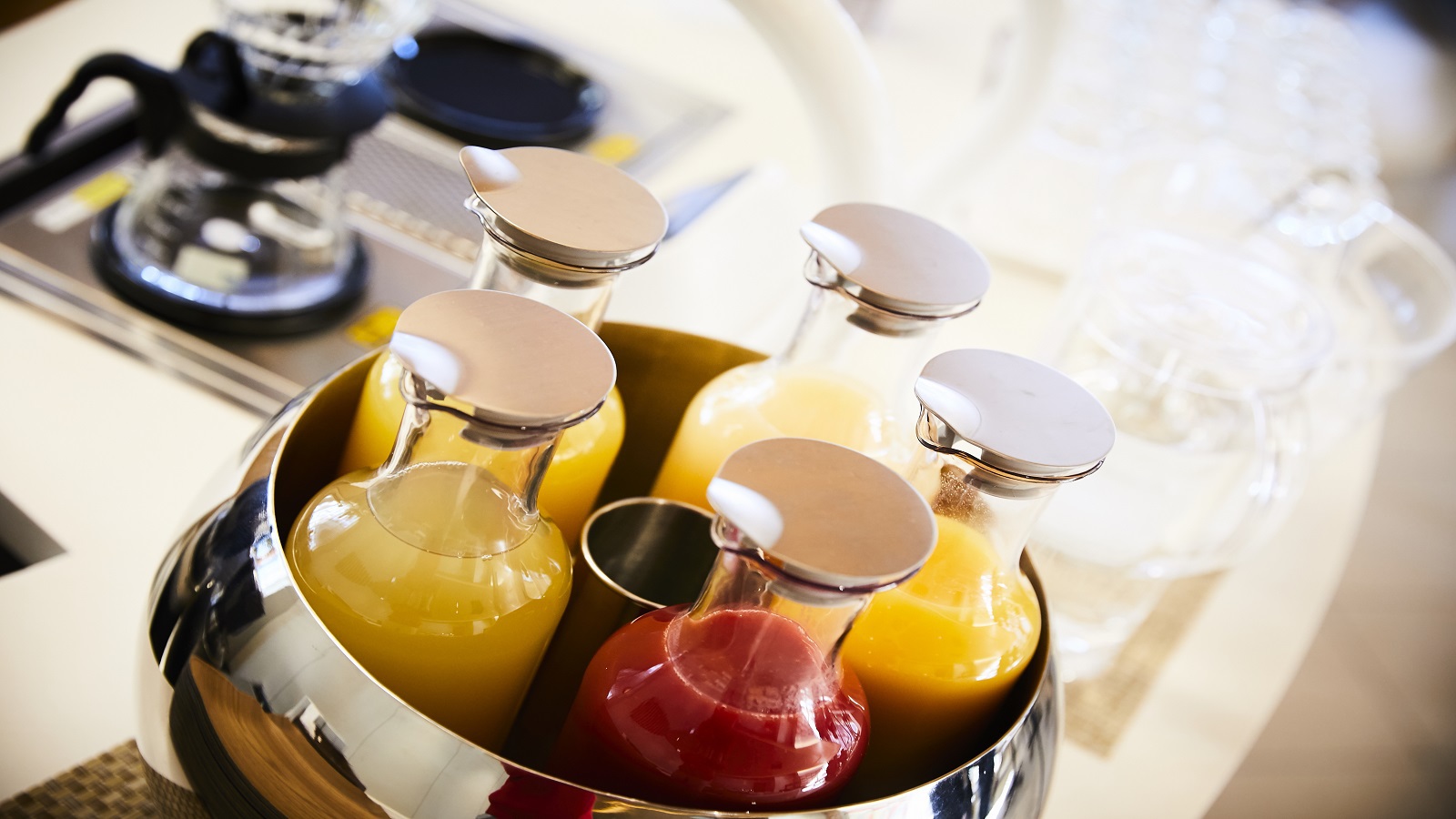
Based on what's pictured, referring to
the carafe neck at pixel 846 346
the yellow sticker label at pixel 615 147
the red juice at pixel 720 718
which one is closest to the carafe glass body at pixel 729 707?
the red juice at pixel 720 718

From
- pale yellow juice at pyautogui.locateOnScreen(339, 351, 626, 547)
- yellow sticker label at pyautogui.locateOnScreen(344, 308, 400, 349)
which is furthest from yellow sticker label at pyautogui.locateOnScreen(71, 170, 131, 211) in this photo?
pale yellow juice at pyautogui.locateOnScreen(339, 351, 626, 547)

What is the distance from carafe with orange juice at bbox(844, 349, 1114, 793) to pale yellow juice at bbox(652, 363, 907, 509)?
0.16 ft

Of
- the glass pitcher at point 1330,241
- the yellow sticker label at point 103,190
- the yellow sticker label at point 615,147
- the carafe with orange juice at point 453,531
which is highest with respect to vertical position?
the carafe with orange juice at point 453,531

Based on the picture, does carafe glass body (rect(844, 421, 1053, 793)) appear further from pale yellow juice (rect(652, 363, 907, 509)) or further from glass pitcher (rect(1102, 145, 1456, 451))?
glass pitcher (rect(1102, 145, 1456, 451))

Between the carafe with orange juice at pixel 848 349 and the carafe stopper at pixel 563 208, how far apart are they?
50 mm

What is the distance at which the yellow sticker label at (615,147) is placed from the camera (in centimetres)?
98

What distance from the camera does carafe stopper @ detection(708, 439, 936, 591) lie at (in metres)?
0.23

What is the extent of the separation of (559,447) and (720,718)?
0.11 m

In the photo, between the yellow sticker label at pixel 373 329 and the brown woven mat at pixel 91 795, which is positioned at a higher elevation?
the brown woven mat at pixel 91 795

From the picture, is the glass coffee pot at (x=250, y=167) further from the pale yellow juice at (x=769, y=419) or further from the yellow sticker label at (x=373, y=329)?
the pale yellow juice at (x=769, y=419)

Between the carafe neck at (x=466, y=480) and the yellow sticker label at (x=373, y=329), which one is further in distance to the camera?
the yellow sticker label at (x=373, y=329)

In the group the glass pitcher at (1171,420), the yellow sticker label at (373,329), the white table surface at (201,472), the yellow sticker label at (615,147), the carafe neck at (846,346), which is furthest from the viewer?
the yellow sticker label at (615,147)

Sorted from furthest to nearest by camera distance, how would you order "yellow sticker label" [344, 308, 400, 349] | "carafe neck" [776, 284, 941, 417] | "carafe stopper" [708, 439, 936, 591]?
1. "yellow sticker label" [344, 308, 400, 349]
2. "carafe neck" [776, 284, 941, 417]
3. "carafe stopper" [708, 439, 936, 591]

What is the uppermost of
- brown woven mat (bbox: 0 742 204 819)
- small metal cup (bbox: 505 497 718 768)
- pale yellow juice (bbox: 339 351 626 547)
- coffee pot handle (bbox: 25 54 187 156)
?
pale yellow juice (bbox: 339 351 626 547)
